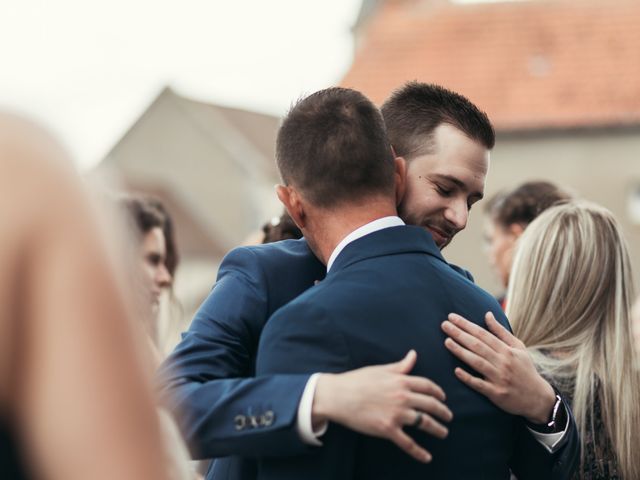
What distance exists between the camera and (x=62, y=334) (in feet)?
3.31

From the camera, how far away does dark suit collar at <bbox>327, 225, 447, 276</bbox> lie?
2379 millimetres

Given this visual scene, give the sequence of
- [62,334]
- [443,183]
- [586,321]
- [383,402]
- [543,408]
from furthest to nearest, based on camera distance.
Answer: [586,321] < [443,183] < [543,408] < [383,402] < [62,334]

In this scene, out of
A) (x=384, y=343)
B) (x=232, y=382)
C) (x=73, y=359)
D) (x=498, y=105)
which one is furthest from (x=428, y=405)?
(x=498, y=105)

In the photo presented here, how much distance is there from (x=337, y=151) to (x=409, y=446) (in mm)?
621

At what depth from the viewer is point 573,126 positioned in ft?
114

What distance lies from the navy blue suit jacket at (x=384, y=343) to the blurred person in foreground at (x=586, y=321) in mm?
902

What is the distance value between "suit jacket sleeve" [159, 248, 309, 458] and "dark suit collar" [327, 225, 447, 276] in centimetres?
23

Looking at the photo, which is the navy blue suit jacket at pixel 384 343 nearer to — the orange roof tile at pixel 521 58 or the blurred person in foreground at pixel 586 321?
the blurred person in foreground at pixel 586 321

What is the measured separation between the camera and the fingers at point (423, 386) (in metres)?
2.18

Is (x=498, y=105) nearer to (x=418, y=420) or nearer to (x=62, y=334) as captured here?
(x=418, y=420)

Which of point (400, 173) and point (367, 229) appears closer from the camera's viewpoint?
point (367, 229)

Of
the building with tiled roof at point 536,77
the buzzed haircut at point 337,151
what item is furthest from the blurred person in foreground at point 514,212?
the building with tiled roof at point 536,77

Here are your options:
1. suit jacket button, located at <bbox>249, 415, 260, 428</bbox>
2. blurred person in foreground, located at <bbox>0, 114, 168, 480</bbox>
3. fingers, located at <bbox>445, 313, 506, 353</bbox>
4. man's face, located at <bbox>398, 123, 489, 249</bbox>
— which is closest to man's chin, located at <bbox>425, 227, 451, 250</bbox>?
man's face, located at <bbox>398, 123, 489, 249</bbox>

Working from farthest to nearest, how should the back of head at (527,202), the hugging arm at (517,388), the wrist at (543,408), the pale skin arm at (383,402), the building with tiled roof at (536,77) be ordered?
the building with tiled roof at (536,77) → the back of head at (527,202) → the wrist at (543,408) → the hugging arm at (517,388) → the pale skin arm at (383,402)
